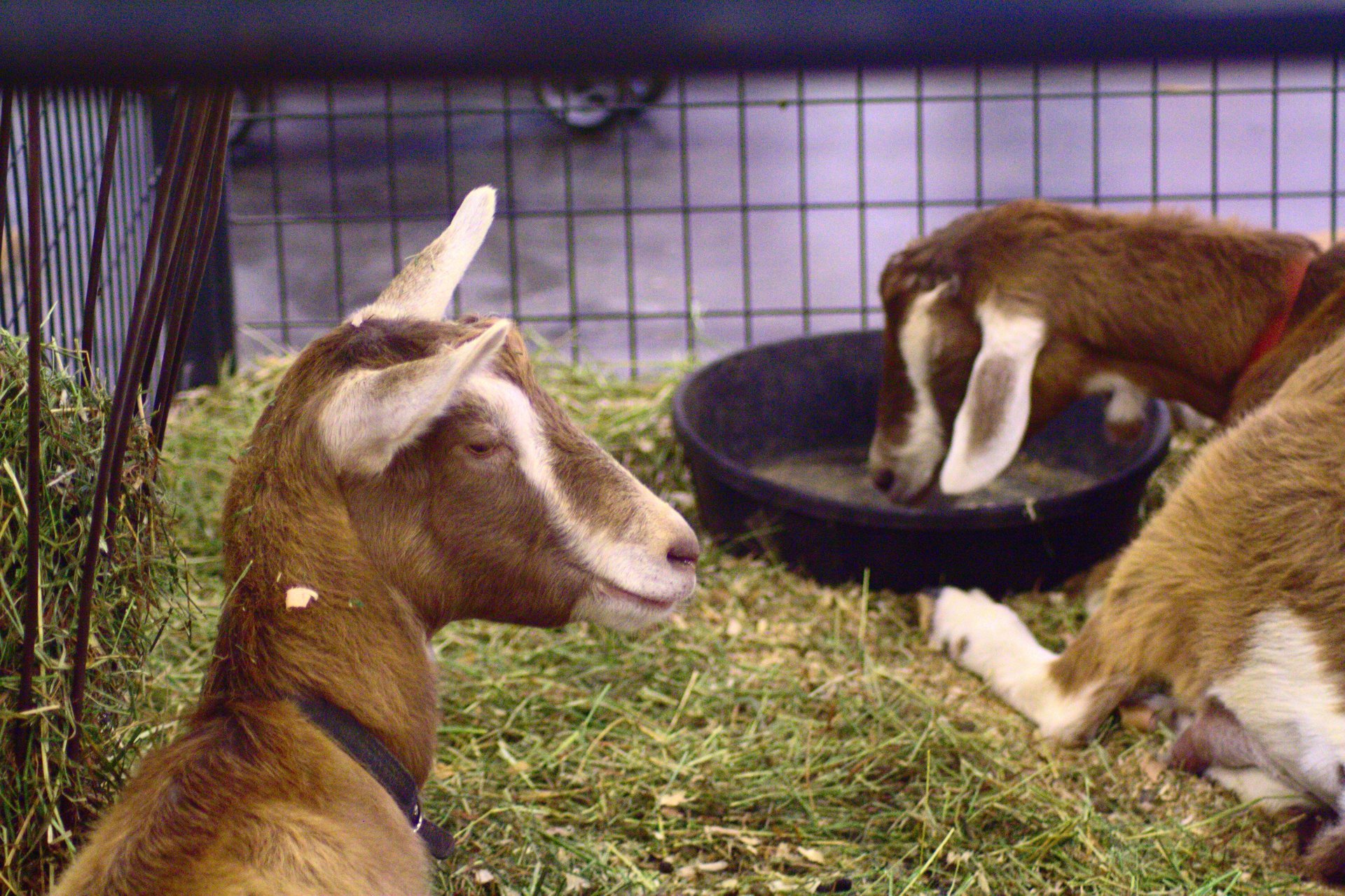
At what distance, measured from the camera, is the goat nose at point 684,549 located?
2.26 m

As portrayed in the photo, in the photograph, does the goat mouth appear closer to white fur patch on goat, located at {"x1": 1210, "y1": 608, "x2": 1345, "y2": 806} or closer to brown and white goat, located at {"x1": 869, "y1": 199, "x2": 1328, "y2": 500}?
white fur patch on goat, located at {"x1": 1210, "y1": 608, "x2": 1345, "y2": 806}

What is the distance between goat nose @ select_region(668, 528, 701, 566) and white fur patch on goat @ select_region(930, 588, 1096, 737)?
140 centimetres

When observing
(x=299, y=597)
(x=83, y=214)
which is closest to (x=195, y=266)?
(x=299, y=597)

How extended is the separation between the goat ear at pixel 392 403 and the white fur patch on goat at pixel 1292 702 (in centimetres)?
178

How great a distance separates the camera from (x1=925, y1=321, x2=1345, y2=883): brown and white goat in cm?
278

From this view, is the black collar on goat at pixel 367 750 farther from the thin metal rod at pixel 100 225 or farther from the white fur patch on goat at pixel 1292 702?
the white fur patch on goat at pixel 1292 702

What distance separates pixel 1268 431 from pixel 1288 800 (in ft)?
2.63

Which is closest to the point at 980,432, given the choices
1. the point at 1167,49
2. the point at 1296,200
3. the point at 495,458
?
the point at 495,458

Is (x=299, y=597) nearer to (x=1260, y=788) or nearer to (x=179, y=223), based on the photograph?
(x=179, y=223)

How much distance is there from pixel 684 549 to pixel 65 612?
1.02 m

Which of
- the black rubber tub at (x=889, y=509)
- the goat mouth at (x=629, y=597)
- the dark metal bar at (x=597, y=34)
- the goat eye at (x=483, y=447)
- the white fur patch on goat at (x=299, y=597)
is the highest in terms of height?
the dark metal bar at (x=597, y=34)

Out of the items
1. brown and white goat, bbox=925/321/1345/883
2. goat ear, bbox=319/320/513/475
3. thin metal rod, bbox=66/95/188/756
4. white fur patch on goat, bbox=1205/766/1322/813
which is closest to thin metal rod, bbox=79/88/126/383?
thin metal rod, bbox=66/95/188/756

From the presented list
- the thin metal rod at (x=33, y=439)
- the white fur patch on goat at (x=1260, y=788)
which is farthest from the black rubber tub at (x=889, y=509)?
the thin metal rod at (x=33, y=439)

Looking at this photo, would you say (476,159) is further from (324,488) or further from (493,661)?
(324,488)
